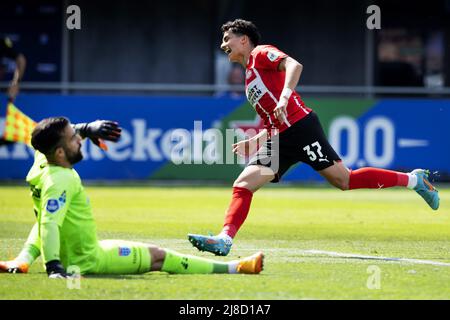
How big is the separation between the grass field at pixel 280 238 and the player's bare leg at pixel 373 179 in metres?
0.58

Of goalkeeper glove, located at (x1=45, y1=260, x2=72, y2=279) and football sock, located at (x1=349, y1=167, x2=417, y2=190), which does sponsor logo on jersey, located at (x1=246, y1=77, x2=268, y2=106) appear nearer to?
football sock, located at (x1=349, y1=167, x2=417, y2=190)

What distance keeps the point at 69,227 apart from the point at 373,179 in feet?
12.4

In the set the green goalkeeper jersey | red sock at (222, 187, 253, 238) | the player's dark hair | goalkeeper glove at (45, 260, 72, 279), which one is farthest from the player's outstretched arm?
goalkeeper glove at (45, 260, 72, 279)

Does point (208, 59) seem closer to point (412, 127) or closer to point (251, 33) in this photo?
point (412, 127)

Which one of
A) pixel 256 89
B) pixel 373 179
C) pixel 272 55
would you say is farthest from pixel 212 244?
pixel 373 179

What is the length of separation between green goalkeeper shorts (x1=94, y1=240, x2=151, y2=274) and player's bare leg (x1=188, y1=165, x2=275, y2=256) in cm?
128

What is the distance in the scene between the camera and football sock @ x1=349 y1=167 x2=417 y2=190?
1031cm

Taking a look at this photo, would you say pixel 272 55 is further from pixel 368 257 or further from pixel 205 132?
pixel 205 132

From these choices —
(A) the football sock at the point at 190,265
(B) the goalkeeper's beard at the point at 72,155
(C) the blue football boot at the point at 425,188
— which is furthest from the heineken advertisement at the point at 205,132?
(B) the goalkeeper's beard at the point at 72,155

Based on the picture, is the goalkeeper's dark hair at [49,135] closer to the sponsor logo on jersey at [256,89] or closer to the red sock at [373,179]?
the sponsor logo on jersey at [256,89]

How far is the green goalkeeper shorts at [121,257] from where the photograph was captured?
781 cm

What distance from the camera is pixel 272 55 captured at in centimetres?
988

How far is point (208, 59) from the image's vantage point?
25.5 m

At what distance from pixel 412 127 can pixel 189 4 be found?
24.7ft
